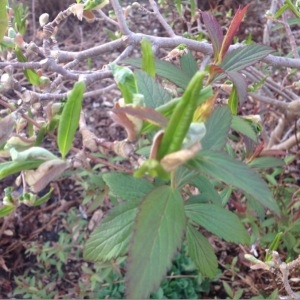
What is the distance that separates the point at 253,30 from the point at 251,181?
92.0 inches

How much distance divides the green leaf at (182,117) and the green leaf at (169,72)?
0.31 meters

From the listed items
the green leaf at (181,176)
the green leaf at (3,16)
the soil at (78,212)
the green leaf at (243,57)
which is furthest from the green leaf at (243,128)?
the soil at (78,212)

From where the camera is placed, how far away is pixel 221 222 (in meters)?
0.80

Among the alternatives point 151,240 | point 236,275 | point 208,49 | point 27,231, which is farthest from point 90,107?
point 151,240

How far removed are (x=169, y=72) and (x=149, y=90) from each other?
0.16 m

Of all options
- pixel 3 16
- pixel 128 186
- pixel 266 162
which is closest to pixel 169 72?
pixel 128 186

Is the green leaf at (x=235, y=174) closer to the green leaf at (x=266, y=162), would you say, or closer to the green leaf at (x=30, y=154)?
the green leaf at (x=30, y=154)

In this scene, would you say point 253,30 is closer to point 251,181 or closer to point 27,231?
point 27,231

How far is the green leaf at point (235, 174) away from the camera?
560 millimetres

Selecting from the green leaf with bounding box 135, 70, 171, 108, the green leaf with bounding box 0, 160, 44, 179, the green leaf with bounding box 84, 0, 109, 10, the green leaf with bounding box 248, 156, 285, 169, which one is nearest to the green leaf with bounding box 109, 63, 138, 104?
the green leaf with bounding box 135, 70, 171, 108

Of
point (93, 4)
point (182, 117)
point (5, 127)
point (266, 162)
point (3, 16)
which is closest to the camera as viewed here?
point (182, 117)

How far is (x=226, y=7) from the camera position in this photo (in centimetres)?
278

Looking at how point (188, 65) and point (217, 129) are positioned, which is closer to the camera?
point (217, 129)

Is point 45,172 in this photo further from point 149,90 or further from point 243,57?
point 243,57
